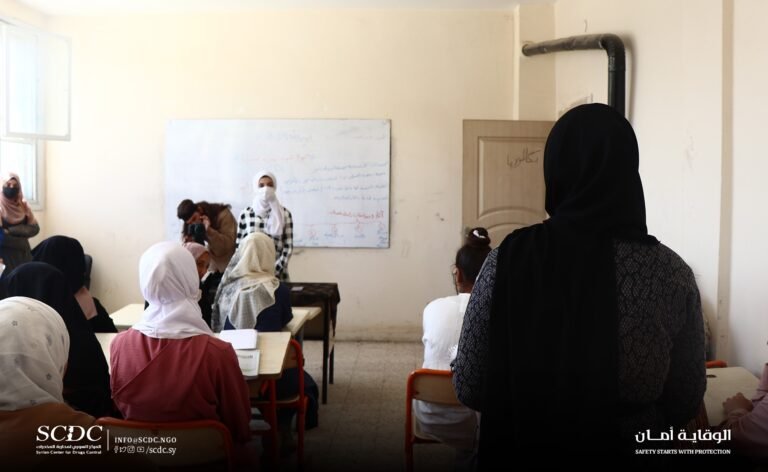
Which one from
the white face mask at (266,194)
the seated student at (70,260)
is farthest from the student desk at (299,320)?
the white face mask at (266,194)

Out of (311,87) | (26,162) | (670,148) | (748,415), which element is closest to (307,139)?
(311,87)

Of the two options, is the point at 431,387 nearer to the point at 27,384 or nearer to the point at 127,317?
the point at 27,384

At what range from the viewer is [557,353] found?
1.24 meters

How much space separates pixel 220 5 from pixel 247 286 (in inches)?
142

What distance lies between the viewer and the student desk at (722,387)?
2195mm

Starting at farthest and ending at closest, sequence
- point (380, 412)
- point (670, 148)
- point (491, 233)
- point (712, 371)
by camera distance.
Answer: point (491, 233), point (380, 412), point (670, 148), point (712, 371)

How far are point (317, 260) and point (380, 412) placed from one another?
2.38 meters

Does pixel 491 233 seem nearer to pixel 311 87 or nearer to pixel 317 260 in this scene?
pixel 317 260

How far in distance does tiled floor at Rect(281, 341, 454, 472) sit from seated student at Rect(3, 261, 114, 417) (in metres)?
1.18

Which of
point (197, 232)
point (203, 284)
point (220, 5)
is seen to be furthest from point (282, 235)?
point (220, 5)

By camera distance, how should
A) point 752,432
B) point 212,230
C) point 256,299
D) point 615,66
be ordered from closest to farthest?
point 752,432, point 256,299, point 615,66, point 212,230

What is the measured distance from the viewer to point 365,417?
3.95 metres

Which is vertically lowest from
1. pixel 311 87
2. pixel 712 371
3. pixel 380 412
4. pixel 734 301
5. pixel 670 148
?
pixel 380 412

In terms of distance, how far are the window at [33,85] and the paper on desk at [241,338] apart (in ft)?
11.1
